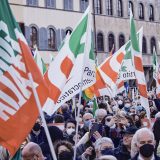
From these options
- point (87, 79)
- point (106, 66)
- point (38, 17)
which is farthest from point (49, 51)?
point (87, 79)

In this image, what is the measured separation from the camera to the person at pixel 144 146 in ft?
14.7

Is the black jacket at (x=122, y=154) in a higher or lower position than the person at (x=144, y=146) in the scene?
lower

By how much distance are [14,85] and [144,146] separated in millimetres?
1294

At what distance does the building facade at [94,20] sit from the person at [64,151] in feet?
86.4

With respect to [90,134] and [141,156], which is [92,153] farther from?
[141,156]

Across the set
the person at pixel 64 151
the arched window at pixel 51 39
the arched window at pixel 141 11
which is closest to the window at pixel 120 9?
the arched window at pixel 141 11

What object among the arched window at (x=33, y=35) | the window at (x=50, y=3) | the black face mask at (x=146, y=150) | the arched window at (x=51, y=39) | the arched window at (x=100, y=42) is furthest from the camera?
the arched window at (x=100, y=42)

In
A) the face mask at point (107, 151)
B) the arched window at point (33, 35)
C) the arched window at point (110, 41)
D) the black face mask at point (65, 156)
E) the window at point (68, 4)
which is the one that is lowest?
the face mask at point (107, 151)

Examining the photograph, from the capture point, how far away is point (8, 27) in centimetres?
442

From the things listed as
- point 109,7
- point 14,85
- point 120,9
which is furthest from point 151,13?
point 14,85

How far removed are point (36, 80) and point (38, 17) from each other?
29.4 meters

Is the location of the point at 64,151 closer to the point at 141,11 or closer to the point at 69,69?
the point at 69,69

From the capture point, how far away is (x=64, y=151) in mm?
4984

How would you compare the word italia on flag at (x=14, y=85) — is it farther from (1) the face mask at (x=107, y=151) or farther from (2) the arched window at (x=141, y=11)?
(2) the arched window at (x=141, y=11)
